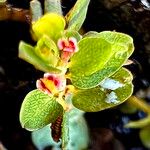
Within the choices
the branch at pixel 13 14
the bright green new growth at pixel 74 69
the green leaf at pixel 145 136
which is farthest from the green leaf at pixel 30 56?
the green leaf at pixel 145 136

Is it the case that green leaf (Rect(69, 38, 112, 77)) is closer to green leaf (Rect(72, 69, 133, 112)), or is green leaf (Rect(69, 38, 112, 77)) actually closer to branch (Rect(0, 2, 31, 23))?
green leaf (Rect(72, 69, 133, 112))

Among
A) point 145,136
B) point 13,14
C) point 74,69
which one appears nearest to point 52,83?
point 74,69

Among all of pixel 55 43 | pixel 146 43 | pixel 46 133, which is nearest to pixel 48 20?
pixel 55 43

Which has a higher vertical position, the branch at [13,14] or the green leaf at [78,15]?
the green leaf at [78,15]

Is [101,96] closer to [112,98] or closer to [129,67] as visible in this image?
[112,98]

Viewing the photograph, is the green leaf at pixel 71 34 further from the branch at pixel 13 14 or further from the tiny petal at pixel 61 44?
the branch at pixel 13 14

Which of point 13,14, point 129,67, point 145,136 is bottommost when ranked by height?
point 145,136

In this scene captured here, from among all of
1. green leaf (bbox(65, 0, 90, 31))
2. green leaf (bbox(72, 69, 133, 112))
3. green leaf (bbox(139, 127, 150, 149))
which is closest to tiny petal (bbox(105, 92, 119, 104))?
green leaf (bbox(72, 69, 133, 112))
